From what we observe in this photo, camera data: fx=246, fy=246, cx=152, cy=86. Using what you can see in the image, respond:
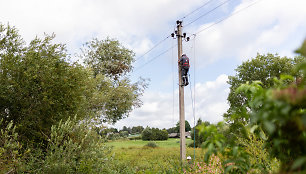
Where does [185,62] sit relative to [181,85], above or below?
above

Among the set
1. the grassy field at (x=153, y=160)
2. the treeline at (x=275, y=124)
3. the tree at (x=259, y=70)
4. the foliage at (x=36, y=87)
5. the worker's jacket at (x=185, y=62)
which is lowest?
the grassy field at (x=153, y=160)

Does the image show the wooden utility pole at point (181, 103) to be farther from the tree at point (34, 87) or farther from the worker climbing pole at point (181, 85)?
the tree at point (34, 87)

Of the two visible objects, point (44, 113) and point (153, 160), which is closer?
point (44, 113)

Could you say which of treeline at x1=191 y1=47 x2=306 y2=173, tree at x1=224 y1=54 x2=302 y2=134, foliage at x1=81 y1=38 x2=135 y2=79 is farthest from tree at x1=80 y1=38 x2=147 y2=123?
treeline at x1=191 y1=47 x2=306 y2=173

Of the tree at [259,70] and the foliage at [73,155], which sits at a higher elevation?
the tree at [259,70]

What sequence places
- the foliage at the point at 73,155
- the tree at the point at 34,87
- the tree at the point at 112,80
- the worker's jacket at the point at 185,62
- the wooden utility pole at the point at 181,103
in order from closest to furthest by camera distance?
the foliage at the point at 73,155 → the tree at the point at 34,87 → the wooden utility pole at the point at 181,103 → the worker's jacket at the point at 185,62 → the tree at the point at 112,80

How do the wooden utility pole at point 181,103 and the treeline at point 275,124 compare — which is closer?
the treeline at point 275,124

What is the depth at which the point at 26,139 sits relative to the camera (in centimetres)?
838

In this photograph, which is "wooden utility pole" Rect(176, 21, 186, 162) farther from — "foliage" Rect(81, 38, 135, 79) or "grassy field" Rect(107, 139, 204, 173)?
"foliage" Rect(81, 38, 135, 79)

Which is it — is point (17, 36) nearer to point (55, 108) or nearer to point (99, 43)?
point (55, 108)

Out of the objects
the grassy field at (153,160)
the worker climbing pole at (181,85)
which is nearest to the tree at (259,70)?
the grassy field at (153,160)

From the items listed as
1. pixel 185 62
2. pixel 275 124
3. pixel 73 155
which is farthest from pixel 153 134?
pixel 275 124

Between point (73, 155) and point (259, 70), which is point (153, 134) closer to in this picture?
point (259, 70)

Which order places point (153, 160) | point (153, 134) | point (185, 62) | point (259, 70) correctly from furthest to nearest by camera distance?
1. point (153, 134)
2. point (259, 70)
3. point (153, 160)
4. point (185, 62)
